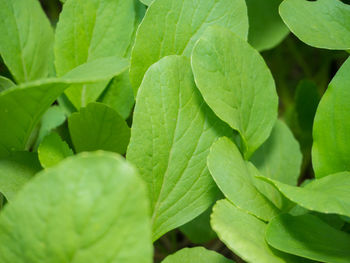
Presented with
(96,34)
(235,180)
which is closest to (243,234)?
(235,180)

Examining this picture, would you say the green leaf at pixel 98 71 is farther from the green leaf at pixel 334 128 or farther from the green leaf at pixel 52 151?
the green leaf at pixel 334 128

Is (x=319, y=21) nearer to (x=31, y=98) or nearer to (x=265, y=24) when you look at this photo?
(x=265, y=24)

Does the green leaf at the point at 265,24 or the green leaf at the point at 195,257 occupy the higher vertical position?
the green leaf at the point at 265,24

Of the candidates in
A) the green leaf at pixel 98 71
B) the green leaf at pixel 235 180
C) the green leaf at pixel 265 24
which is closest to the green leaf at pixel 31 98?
the green leaf at pixel 98 71

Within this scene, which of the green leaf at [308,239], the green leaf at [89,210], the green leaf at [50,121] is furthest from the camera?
the green leaf at [50,121]

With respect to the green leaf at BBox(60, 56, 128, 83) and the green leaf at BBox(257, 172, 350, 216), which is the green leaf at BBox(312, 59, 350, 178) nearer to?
the green leaf at BBox(257, 172, 350, 216)

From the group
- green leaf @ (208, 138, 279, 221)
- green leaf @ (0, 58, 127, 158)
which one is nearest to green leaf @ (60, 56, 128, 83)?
green leaf @ (0, 58, 127, 158)
